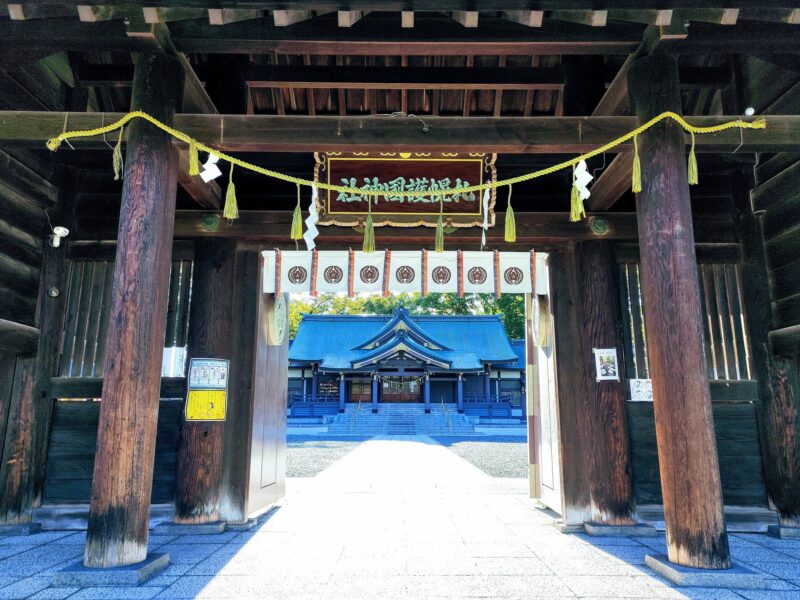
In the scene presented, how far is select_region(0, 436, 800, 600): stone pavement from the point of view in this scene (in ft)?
10.6

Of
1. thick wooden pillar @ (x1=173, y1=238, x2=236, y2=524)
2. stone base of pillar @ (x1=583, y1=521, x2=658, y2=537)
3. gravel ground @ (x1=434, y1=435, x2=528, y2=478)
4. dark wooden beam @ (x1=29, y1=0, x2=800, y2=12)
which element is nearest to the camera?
dark wooden beam @ (x1=29, y1=0, x2=800, y2=12)

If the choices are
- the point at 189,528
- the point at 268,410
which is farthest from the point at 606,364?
the point at 189,528

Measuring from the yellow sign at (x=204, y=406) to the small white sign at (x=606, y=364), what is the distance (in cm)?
409

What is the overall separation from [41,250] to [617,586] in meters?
6.17

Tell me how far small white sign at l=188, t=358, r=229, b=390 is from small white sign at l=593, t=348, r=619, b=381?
13.3ft

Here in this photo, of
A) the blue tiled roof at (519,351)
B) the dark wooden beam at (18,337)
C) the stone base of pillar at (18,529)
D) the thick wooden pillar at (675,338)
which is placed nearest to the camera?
the thick wooden pillar at (675,338)

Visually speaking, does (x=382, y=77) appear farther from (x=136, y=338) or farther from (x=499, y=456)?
(x=499, y=456)

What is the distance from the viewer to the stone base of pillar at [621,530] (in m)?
4.88

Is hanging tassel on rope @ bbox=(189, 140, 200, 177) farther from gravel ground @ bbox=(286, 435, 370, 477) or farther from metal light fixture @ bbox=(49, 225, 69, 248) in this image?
gravel ground @ bbox=(286, 435, 370, 477)

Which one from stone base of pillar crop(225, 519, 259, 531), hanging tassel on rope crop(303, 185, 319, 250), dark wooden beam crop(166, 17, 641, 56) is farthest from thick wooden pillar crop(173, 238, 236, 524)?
dark wooden beam crop(166, 17, 641, 56)

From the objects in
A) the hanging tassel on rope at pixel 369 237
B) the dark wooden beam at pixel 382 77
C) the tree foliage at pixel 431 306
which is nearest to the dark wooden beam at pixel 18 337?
the dark wooden beam at pixel 382 77

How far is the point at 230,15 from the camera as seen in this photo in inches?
147

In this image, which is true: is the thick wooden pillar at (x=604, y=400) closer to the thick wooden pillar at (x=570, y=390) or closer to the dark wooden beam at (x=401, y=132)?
the thick wooden pillar at (x=570, y=390)

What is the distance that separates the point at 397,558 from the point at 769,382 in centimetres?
427
